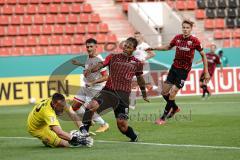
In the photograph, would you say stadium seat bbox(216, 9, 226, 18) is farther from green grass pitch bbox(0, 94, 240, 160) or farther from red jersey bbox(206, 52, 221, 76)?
green grass pitch bbox(0, 94, 240, 160)

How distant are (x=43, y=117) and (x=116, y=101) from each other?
4.94ft

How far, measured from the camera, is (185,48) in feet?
55.3

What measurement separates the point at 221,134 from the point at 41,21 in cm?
1883

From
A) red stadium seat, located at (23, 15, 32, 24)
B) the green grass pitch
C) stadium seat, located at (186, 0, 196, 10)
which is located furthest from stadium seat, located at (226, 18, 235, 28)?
the green grass pitch

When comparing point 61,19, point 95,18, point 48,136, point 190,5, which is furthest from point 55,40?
point 48,136

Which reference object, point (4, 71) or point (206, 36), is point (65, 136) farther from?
point (206, 36)

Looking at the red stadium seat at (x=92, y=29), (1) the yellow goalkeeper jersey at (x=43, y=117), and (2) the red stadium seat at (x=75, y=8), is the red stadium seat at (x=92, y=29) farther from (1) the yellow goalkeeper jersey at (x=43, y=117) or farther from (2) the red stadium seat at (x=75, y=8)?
(1) the yellow goalkeeper jersey at (x=43, y=117)

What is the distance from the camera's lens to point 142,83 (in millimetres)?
14125

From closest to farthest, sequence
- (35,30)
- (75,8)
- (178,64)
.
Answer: (178,64), (35,30), (75,8)

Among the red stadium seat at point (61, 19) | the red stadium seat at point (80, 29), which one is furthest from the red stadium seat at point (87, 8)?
the red stadium seat at point (61, 19)

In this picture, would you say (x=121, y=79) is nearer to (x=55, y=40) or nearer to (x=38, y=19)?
(x=55, y=40)

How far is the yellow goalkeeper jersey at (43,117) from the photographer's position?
1224 centimetres

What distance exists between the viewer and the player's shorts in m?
12.5

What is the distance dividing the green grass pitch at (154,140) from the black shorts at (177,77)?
2.96 ft
